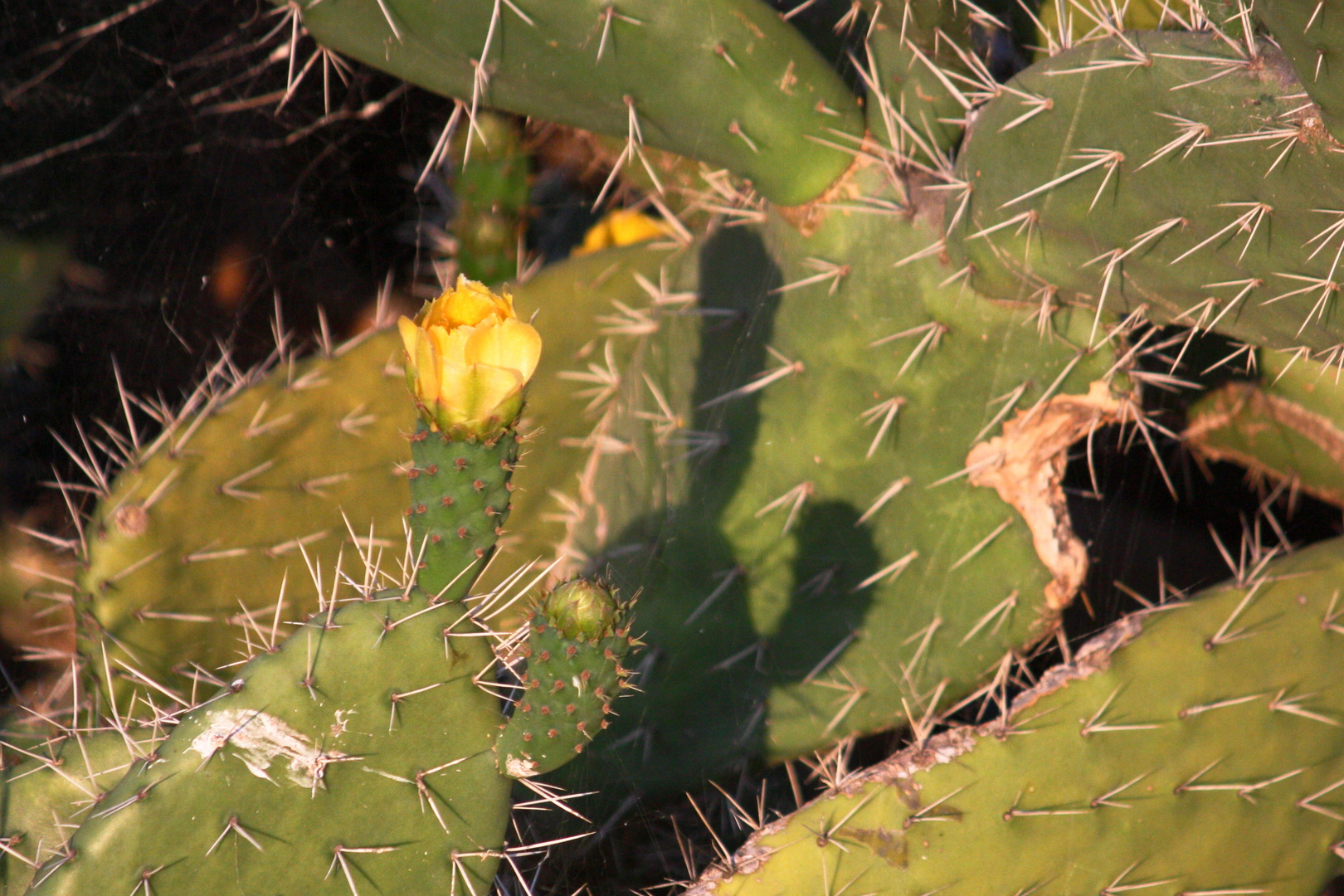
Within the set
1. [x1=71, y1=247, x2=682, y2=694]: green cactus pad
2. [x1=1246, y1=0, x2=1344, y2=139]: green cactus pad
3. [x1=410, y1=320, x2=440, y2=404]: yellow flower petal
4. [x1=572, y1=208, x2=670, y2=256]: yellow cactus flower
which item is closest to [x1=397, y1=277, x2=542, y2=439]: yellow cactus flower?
[x1=410, y1=320, x2=440, y2=404]: yellow flower petal

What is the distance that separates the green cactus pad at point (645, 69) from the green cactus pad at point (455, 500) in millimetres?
453

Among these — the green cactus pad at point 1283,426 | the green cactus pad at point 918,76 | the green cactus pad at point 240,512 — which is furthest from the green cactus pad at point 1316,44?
the green cactus pad at point 240,512

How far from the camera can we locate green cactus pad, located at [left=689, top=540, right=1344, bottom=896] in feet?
3.17

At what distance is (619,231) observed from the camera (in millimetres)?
1627

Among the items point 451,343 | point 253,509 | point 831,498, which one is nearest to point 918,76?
point 831,498

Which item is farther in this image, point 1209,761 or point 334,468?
point 334,468

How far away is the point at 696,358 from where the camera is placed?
1.31 meters

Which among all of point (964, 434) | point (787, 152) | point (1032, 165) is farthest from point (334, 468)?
point (1032, 165)

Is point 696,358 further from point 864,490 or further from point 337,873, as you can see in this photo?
point 337,873

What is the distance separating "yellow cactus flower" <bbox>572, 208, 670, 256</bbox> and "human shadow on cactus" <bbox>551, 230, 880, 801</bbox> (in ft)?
1.28

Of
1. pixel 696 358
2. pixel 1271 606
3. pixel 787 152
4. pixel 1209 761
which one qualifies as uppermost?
pixel 787 152

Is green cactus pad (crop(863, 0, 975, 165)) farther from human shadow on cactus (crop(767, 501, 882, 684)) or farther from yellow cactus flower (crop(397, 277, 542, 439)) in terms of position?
yellow cactus flower (crop(397, 277, 542, 439))

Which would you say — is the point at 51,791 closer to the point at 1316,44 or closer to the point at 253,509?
the point at 253,509

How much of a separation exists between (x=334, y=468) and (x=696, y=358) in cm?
48
